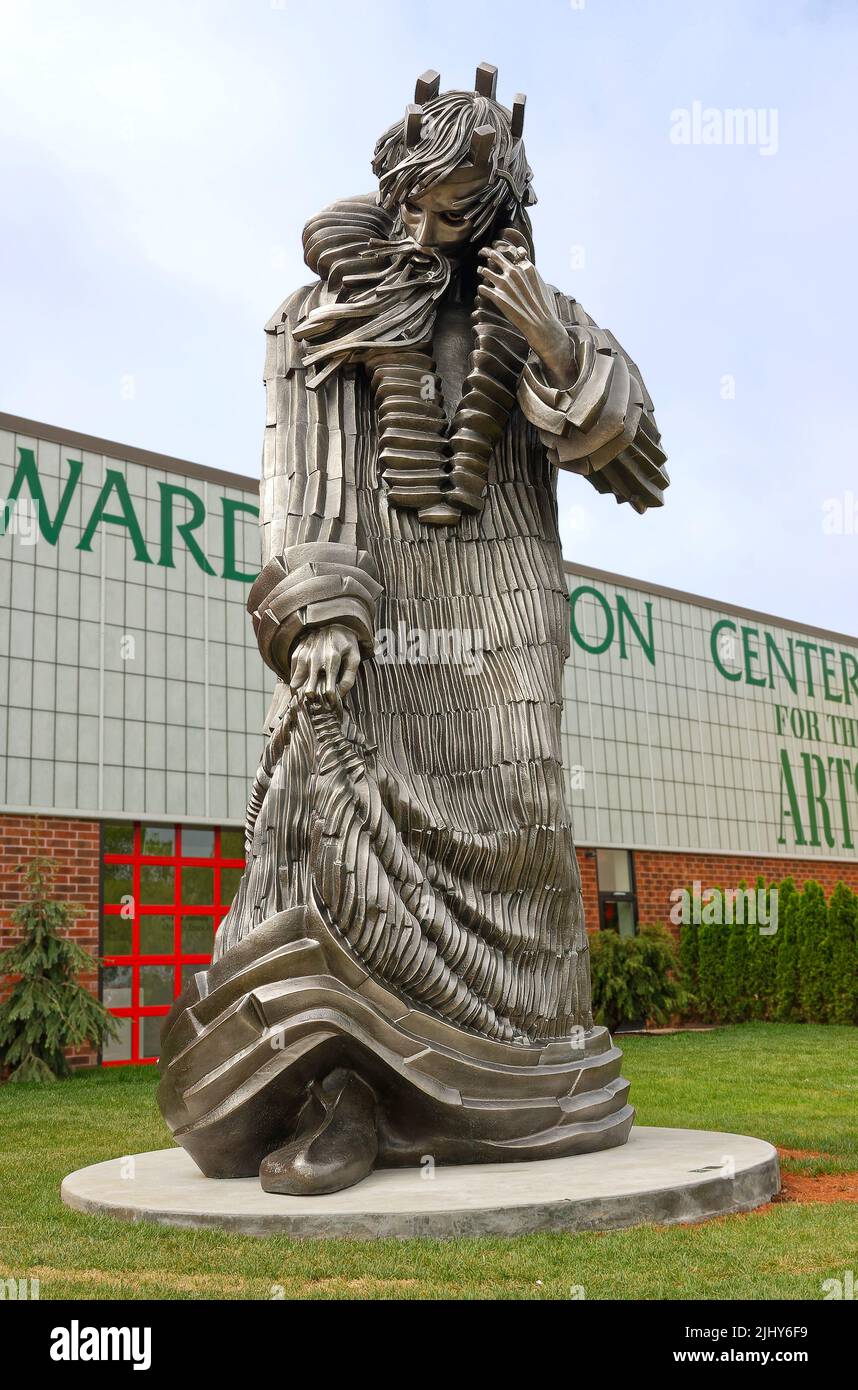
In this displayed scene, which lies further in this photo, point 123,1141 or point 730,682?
point 730,682

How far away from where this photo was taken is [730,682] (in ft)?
64.3

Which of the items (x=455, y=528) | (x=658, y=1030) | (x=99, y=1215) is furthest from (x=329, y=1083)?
(x=658, y=1030)

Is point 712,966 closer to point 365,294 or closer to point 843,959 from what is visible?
point 843,959

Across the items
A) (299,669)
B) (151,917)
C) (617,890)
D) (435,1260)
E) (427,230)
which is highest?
(427,230)

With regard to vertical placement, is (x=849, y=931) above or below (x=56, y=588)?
below

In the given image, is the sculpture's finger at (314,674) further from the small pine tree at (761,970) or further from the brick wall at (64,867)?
the small pine tree at (761,970)

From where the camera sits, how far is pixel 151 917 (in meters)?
13.1

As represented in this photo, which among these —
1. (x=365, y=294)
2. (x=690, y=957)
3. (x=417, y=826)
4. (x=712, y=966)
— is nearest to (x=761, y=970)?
(x=712, y=966)

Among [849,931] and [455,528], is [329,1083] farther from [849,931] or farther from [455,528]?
[849,931]

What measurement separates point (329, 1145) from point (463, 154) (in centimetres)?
357

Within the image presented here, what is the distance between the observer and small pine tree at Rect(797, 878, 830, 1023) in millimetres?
16516

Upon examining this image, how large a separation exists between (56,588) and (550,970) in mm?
8975

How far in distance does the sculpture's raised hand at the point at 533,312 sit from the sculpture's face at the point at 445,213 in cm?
39

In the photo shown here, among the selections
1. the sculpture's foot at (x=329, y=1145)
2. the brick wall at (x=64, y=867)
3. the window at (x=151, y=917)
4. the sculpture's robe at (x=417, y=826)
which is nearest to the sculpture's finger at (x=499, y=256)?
the sculpture's robe at (x=417, y=826)
